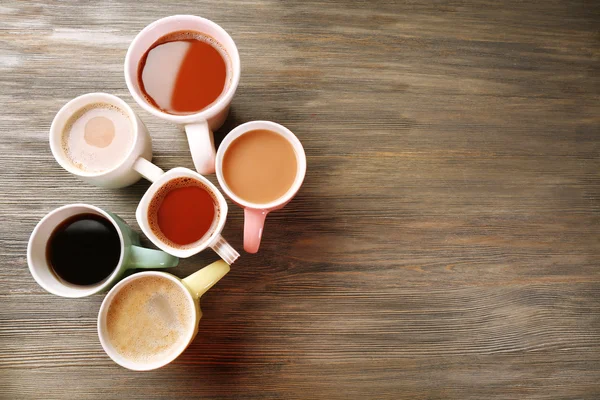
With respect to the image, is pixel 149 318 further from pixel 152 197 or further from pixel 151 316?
pixel 152 197

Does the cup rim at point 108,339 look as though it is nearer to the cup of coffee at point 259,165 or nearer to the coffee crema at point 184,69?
the cup of coffee at point 259,165

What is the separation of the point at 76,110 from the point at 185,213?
269 mm

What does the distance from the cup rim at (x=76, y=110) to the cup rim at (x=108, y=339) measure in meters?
0.19

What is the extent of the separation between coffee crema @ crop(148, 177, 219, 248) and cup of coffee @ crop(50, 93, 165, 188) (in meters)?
0.07

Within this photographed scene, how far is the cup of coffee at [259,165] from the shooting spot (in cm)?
79

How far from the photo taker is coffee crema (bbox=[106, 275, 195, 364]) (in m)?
0.78

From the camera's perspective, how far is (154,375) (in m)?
0.88

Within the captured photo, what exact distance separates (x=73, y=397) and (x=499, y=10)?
1209mm

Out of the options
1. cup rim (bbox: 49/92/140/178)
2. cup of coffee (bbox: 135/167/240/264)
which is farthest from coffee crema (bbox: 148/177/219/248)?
cup rim (bbox: 49/92/140/178)

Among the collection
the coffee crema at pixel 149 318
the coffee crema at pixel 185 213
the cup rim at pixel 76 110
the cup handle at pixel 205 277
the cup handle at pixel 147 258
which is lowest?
the coffee crema at pixel 149 318

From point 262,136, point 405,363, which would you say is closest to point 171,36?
point 262,136

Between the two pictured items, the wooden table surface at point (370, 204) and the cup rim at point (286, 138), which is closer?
the cup rim at point (286, 138)

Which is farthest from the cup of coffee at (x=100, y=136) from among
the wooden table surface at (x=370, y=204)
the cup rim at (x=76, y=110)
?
the wooden table surface at (x=370, y=204)

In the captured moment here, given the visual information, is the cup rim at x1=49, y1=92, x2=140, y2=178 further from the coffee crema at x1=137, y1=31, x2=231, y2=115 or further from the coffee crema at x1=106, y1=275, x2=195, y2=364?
the coffee crema at x1=106, y1=275, x2=195, y2=364
